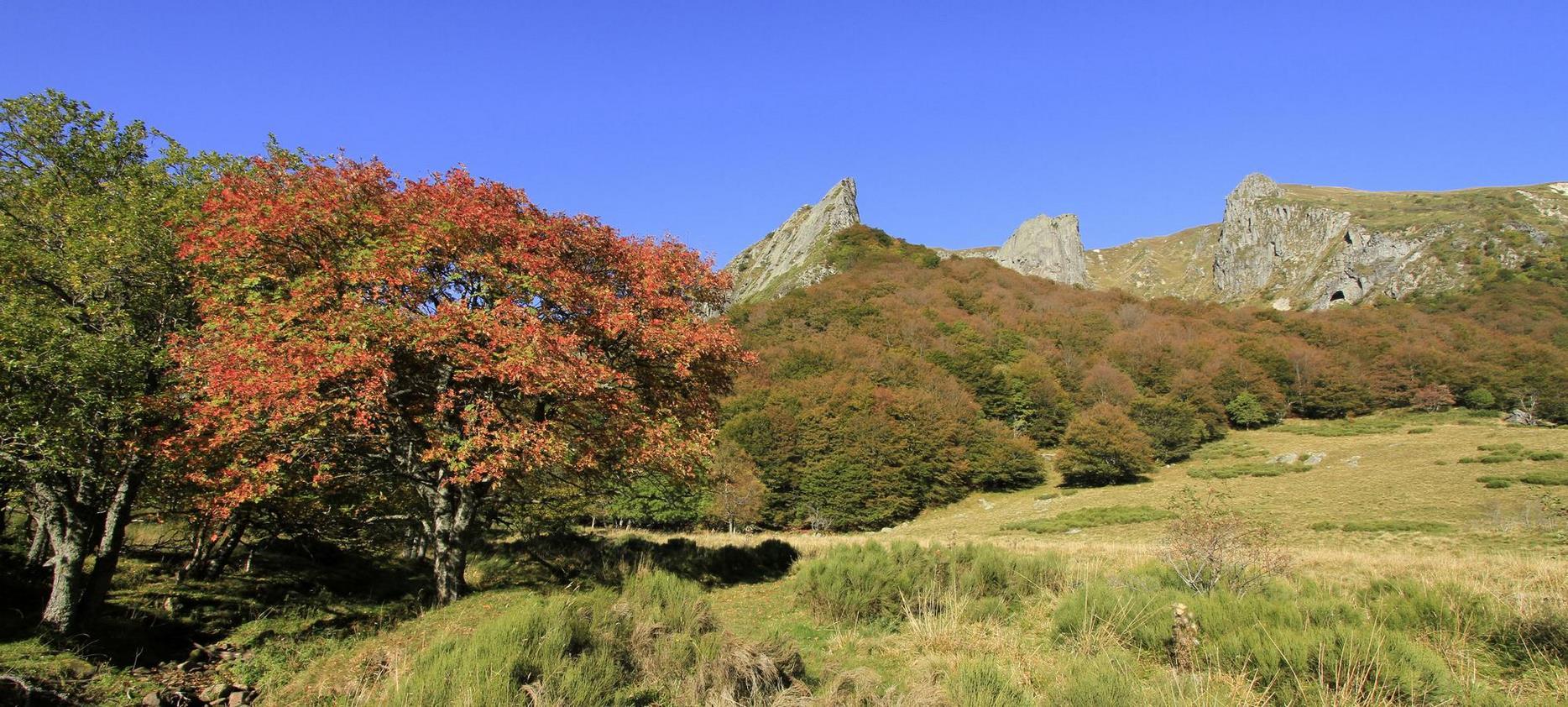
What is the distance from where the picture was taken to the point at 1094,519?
126 feet

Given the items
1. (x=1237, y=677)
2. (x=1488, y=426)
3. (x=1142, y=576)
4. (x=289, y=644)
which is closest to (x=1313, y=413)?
(x=1488, y=426)

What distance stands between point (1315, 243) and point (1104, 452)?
6031 inches

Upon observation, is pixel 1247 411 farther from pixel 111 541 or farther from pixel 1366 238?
pixel 111 541

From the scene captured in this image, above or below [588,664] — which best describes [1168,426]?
above

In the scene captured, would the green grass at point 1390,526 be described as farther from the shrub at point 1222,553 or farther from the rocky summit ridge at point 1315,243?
the rocky summit ridge at point 1315,243

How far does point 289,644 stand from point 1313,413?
366 ft

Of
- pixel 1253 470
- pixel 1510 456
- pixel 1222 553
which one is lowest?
pixel 1253 470

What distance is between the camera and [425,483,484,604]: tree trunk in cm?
1060

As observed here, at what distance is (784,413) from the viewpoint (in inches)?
2510

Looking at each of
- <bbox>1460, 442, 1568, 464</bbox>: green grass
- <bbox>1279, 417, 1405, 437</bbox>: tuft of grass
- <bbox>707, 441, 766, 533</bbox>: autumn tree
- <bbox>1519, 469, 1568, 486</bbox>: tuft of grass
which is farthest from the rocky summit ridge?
<bbox>1519, 469, 1568, 486</bbox>: tuft of grass

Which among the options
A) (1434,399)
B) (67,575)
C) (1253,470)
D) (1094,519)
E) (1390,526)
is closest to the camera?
(67,575)

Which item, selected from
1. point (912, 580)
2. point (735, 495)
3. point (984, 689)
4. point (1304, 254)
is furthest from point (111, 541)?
point (1304, 254)

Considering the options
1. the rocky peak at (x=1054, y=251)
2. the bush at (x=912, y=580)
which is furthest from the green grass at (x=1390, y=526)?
the rocky peak at (x=1054, y=251)

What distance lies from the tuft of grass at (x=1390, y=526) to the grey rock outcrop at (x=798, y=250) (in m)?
87.9
